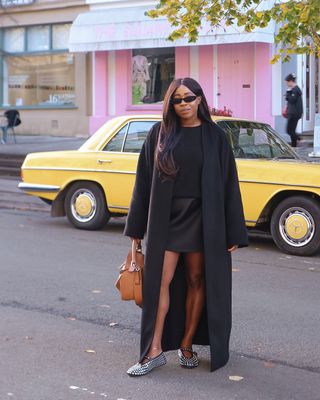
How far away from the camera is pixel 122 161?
1040 cm

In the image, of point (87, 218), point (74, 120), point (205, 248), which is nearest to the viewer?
point (205, 248)

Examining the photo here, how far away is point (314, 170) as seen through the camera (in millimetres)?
9172

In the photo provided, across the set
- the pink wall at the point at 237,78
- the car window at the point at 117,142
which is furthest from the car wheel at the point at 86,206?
the pink wall at the point at 237,78

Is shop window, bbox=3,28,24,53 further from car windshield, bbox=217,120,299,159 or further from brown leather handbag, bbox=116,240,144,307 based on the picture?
brown leather handbag, bbox=116,240,144,307

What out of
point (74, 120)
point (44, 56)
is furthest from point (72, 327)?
point (44, 56)

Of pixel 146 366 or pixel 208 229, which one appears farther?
pixel 146 366

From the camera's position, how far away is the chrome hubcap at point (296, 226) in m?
9.16

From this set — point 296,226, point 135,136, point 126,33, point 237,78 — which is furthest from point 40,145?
point 296,226

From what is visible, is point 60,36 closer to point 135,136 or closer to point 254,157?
point 135,136

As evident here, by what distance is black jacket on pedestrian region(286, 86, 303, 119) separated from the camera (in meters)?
17.3

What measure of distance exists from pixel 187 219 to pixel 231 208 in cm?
30

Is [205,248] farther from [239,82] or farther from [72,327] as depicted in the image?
[239,82]

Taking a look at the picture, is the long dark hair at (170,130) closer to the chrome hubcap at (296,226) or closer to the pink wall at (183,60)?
the chrome hubcap at (296,226)

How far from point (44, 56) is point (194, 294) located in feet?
68.3
